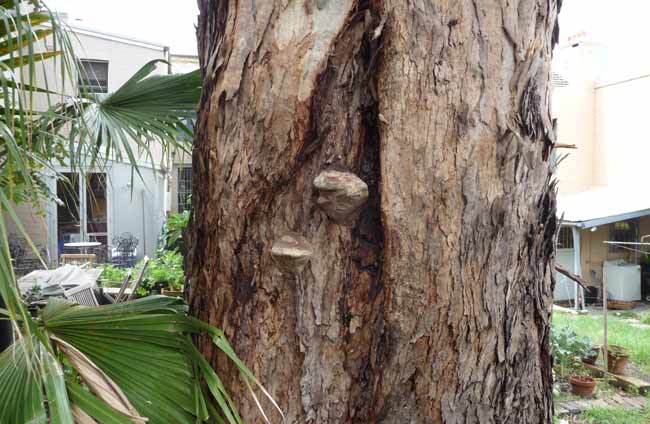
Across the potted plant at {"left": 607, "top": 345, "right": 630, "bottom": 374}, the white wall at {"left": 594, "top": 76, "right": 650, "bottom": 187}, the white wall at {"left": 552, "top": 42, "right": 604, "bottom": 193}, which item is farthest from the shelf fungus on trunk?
the white wall at {"left": 552, "top": 42, "right": 604, "bottom": 193}

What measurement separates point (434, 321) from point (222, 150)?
0.57 metres

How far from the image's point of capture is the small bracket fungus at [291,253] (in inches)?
39.4

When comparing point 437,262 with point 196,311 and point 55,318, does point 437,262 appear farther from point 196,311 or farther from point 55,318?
point 55,318

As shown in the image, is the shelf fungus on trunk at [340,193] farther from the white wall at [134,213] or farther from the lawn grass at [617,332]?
the white wall at [134,213]

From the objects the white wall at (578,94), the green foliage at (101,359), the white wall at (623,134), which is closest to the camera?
the green foliage at (101,359)

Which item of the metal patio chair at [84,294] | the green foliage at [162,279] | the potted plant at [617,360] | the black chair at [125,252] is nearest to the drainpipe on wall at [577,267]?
the potted plant at [617,360]

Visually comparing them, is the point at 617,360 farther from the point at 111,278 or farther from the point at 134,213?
the point at 134,213

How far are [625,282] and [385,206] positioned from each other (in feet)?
37.9

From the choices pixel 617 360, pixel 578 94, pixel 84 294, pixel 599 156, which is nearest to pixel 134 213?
pixel 84 294

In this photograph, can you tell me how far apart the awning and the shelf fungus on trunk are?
8460mm

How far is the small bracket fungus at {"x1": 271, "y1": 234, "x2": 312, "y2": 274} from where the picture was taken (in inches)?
39.4

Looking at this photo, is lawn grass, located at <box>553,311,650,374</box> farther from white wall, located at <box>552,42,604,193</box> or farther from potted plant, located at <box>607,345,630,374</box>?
white wall, located at <box>552,42,604,193</box>

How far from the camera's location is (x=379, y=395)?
3.34ft

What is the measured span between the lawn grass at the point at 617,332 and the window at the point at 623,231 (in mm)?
2809
